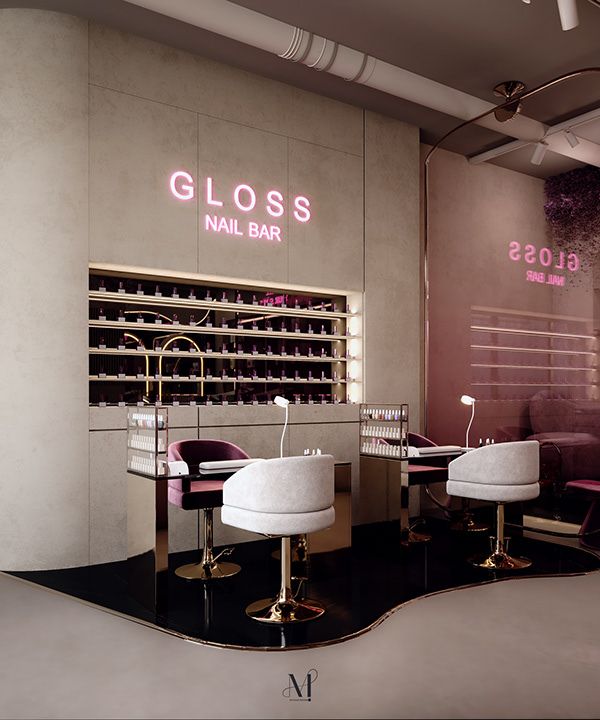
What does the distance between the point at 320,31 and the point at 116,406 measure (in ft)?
10.5

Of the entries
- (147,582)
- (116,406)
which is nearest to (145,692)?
(147,582)

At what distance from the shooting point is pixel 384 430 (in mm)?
5285

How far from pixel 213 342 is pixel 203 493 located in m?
1.80

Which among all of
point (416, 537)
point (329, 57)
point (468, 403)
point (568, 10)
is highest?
point (329, 57)

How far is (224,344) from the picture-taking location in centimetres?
564

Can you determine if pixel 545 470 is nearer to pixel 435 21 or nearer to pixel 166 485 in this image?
pixel 166 485

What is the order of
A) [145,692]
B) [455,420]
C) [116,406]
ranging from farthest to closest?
[455,420] → [116,406] → [145,692]

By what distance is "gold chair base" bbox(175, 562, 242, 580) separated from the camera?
4395 mm

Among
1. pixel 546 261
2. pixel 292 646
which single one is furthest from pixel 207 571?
pixel 546 261

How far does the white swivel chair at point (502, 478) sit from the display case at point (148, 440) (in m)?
2.24

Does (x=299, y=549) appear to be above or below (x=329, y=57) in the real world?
below

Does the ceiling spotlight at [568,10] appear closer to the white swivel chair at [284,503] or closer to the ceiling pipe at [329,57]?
the ceiling pipe at [329,57]

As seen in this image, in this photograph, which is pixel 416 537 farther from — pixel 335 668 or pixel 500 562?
pixel 335 668

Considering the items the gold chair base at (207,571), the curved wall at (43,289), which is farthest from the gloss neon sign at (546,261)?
the curved wall at (43,289)
